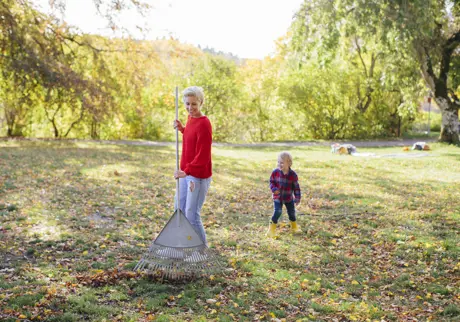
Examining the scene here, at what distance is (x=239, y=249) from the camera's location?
21.9 feet

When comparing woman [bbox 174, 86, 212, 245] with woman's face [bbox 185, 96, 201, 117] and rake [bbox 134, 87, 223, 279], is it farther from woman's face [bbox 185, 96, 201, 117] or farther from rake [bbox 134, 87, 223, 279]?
rake [bbox 134, 87, 223, 279]

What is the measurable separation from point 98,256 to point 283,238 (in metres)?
2.84

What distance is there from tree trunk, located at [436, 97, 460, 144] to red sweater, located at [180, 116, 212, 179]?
64.0ft

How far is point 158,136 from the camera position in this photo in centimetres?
2803

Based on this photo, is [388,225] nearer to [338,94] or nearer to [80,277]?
[80,277]

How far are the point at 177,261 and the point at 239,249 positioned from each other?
6.01 ft

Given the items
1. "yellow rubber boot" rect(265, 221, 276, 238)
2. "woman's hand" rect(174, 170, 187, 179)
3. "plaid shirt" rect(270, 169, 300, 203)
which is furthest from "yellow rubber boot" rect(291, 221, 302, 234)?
"woman's hand" rect(174, 170, 187, 179)

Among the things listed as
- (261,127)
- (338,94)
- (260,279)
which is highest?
(338,94)

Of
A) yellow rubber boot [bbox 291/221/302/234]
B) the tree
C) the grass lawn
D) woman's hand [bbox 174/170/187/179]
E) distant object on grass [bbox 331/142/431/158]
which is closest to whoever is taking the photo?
the grass lawn

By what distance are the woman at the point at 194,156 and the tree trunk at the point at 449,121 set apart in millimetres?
19490

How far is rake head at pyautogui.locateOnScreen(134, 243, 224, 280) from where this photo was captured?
497cm

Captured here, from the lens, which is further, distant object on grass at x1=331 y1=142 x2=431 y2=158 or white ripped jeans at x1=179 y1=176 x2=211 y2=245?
distant object on grass at x1=331 y1=142 x2=431 y2=158

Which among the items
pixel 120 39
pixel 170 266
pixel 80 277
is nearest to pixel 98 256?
pixel 80 277

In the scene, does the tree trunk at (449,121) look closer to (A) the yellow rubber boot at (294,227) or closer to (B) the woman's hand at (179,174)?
(A) the yellow rubber boot at (294,227)
